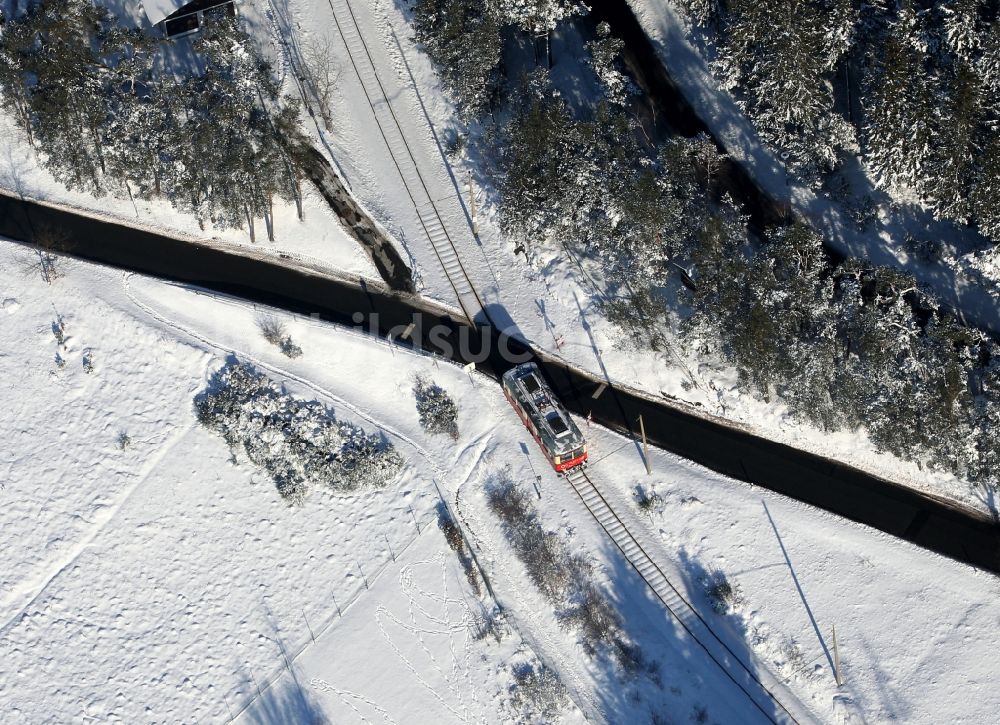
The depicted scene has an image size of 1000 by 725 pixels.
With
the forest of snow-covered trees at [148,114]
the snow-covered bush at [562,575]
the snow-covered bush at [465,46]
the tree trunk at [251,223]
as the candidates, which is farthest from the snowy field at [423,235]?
the snow-covered bush at [562,575]

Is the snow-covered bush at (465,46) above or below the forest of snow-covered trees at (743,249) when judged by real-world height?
above

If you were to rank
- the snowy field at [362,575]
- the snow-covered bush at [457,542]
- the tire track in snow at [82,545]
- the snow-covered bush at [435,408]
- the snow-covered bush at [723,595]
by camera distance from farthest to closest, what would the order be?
the snow-covered bush at [435,408] → the tire track in snow at [82,545] → the snow-covered bush at [457,542] → the snow-covered bush at [723,595] → the snowy field at [362,575]

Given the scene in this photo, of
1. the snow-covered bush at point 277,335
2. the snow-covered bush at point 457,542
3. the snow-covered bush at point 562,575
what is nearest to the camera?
the snow-covered bush at point 562,575

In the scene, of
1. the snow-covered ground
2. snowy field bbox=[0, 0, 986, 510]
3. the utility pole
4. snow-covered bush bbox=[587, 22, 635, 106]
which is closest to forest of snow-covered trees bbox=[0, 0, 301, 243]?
snowy field bbox=[0, 0, 986, 510]

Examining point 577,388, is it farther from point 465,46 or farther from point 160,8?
point 160,8

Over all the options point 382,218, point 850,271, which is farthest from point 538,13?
point 850,271

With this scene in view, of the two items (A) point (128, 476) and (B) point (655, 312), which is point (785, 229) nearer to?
(B) point (655, 312)

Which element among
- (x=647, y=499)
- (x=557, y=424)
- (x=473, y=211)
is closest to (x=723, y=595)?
(x=647, y=499)

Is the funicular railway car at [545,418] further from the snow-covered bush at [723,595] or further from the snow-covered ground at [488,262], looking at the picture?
the snow-covered bush at [723,595]
